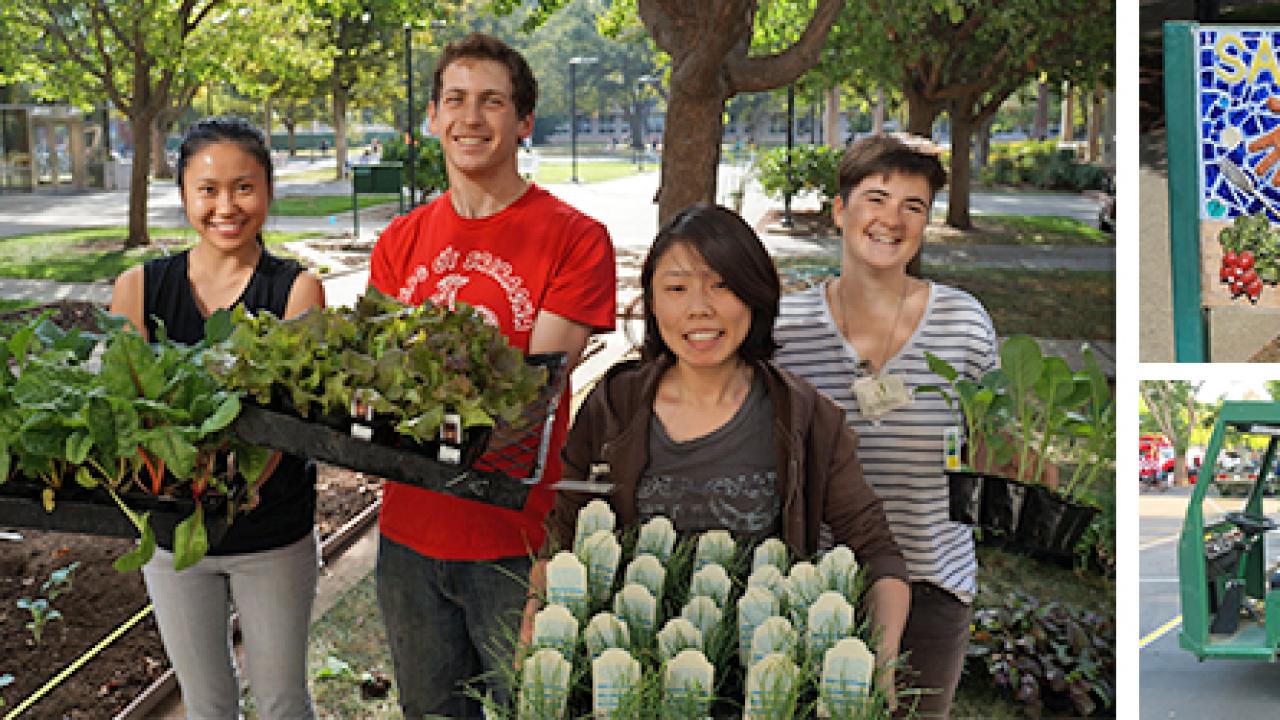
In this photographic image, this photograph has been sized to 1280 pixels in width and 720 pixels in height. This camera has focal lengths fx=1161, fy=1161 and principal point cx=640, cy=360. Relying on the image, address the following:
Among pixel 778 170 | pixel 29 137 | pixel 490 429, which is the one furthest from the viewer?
pixel 29 137

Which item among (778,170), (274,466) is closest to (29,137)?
(778,170)

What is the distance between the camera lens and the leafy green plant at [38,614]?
4.07 metres

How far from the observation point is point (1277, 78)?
7.76 ft

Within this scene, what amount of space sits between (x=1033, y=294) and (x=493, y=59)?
35.8 ft

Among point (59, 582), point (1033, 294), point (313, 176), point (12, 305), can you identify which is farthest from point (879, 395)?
point (313, 176)

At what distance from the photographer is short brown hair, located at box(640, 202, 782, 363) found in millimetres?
1762

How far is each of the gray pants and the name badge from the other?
114 centimetres

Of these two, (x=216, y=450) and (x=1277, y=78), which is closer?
(x=216, y=450)

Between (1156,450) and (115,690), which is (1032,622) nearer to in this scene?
(1156,450)

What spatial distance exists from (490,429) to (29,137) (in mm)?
25079

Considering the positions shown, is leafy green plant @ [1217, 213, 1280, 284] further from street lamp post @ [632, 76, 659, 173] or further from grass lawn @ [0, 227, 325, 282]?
street lamp post @ [632, 76, 659, 173]

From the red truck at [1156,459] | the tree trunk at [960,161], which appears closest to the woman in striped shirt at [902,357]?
the red truck at [1156,459]

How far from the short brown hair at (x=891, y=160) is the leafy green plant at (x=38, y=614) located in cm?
341

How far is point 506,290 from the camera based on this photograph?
85.0 inches
